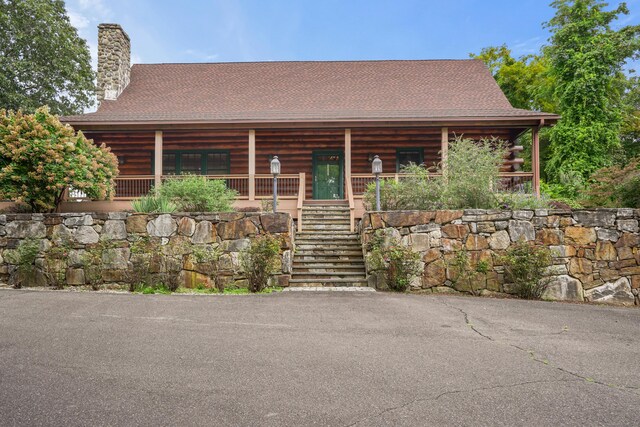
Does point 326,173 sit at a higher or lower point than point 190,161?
lower

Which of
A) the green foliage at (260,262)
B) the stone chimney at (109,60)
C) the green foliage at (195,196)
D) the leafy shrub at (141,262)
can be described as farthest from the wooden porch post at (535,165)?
the stone chimney at (109,60)

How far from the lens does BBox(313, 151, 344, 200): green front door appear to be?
15766 mm

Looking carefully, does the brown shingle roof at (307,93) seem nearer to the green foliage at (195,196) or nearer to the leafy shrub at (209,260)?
the green foliage at (195,196)

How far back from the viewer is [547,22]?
63.8 feet

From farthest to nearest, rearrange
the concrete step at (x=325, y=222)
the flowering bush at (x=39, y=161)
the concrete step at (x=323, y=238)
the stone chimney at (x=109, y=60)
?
the stone chimney at (x=109, y=60), the concrete step at (x=325, y=222), the concrete step at (x=323, y=238), the flowering bush at (x=39, y=161)

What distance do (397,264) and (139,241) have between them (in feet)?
18.2

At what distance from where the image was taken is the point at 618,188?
10.8m

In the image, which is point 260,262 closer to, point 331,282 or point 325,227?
point 331,282

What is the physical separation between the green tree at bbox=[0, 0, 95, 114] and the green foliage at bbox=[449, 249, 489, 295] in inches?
781

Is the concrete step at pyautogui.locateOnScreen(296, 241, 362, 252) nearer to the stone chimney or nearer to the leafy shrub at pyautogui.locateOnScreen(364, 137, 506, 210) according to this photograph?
the leafy shrub at pyautogui.locateOnScreen(364, 137, 506, 210)

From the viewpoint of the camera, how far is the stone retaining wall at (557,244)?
8641mm

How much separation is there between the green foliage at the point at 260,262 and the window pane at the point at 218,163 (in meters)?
7.67

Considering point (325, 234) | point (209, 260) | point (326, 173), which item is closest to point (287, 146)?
point (326, 173)

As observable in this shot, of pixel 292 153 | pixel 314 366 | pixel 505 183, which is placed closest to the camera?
pixel 314 366
